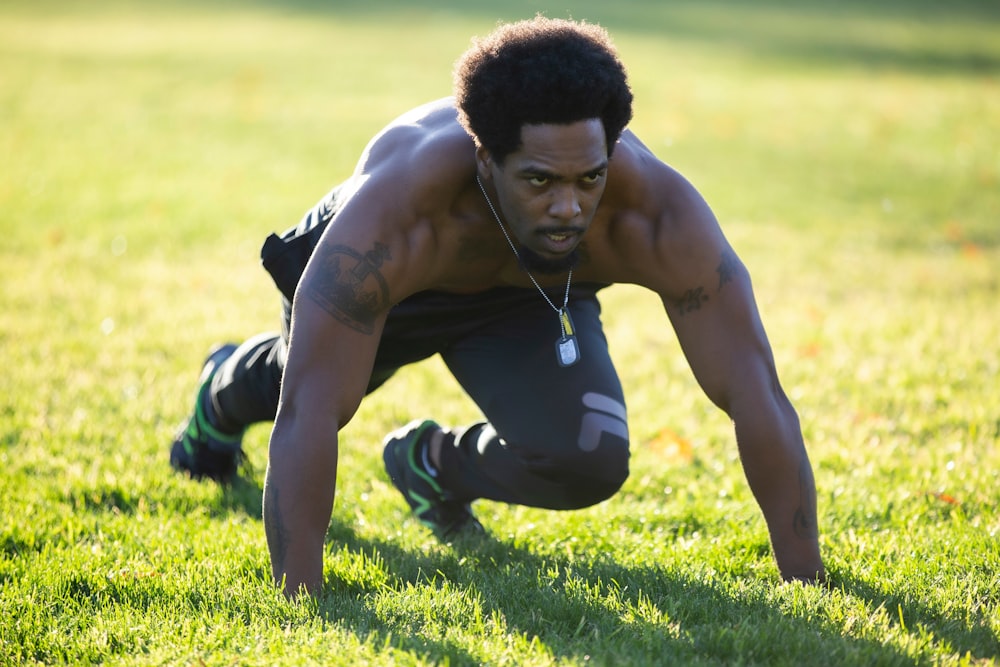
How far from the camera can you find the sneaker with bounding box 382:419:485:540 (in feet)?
14.2

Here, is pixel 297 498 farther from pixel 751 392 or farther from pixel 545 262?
pixel 751 392

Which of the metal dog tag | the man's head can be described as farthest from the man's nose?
the metal dog tag

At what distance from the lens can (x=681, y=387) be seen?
19.6 ft

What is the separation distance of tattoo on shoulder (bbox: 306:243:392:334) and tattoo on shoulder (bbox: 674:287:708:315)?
960 mm

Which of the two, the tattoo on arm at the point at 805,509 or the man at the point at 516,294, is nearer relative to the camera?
the man at the point at 516,294

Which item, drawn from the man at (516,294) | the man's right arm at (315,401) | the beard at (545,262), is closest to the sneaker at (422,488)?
the man at (516,294)

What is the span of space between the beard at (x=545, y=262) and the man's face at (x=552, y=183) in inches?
0.8

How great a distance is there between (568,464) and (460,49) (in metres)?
17.3

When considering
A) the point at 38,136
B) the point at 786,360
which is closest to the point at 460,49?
the point at 38,136

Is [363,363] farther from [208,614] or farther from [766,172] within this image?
[766,172]

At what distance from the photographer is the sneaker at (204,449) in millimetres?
4738

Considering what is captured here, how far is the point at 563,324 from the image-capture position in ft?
13.2

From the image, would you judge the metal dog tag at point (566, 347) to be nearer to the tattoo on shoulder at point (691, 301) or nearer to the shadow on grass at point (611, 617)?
the tattoo on shoulder at point (691, 301)

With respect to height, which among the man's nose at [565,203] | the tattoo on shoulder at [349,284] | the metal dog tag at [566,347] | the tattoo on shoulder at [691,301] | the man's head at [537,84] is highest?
the man's head at [537,84]
